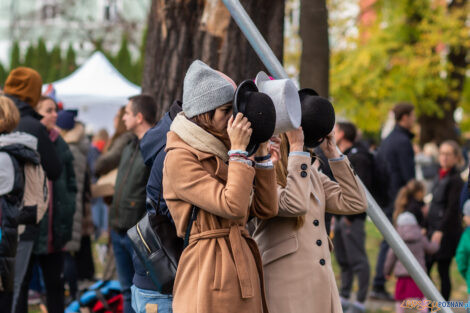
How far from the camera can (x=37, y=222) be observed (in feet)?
18.5

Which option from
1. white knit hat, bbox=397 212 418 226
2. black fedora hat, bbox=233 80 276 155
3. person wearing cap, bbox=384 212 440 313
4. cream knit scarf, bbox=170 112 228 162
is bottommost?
person wearing cap, bbox=384 212 440 313

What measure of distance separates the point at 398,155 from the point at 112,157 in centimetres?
368

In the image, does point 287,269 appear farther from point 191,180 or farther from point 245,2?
point 245,2

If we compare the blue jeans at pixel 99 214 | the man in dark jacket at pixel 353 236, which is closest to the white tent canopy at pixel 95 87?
the blue jeans at pixel 99 214

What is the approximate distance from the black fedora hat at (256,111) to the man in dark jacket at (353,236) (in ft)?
14.5

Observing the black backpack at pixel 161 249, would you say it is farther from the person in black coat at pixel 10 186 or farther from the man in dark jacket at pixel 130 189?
the man in dark jacket at pixel 130 189

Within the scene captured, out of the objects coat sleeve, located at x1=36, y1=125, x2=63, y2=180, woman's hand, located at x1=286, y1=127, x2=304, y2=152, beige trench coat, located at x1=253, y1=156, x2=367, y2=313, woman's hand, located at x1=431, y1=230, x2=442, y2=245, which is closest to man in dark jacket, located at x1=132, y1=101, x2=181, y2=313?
beige trench coat, located at x1=253, y1=156, x2=367, y2=313

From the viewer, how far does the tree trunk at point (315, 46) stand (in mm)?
9688

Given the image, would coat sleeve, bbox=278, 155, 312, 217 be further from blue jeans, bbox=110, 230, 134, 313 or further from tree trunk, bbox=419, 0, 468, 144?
tree trunk, bbox=419, 0, 468, 144

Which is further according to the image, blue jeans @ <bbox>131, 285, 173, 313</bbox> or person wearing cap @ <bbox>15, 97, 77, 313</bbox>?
person wearing cap @ <bbox>15, 97, 77, 313</bbox>

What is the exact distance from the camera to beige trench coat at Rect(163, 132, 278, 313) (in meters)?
3.34

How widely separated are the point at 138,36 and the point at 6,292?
1299 inches

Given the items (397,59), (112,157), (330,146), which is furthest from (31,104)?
(397,59)

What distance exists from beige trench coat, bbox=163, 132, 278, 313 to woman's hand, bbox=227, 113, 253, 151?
89 millimetres
